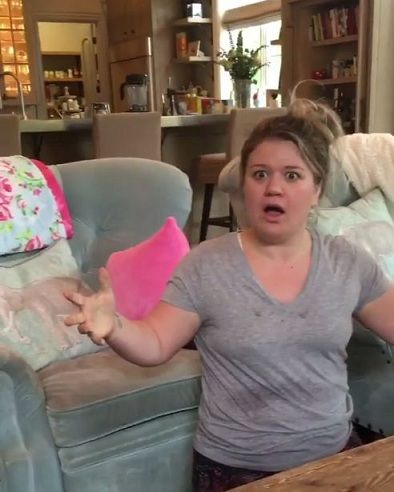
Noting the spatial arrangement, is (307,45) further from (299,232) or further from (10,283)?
(299,232)

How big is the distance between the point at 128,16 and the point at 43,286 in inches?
214

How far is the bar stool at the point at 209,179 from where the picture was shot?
3811 millimetres

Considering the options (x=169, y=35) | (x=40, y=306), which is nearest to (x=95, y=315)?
(x=40, y=306)

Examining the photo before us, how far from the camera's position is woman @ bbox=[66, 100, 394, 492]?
1.03 metres

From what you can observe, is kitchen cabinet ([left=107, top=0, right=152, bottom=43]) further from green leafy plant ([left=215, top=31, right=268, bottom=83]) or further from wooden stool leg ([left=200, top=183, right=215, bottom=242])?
wooden stool leg ([left=200, top=183, right=215, bottom=242])

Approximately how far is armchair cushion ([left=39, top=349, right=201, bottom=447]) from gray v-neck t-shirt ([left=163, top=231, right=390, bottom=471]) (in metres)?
0.39

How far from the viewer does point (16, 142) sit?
3189 millimetres

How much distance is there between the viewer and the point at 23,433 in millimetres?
1374

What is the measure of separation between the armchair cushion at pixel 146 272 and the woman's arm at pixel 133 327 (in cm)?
57

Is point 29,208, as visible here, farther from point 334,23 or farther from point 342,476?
point 334,23

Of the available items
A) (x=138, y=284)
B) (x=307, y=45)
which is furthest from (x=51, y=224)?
(x=307, y=45)

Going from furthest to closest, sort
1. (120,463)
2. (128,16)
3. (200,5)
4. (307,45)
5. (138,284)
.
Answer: (128,16) → (200,5) → (307,45) → (138,284) → (120,463)

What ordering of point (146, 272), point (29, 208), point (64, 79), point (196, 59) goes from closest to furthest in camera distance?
point (146, 272) → point (29, 208) → point (196, 59) → point (64, 79)

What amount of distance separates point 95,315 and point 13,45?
6348 millimetres
